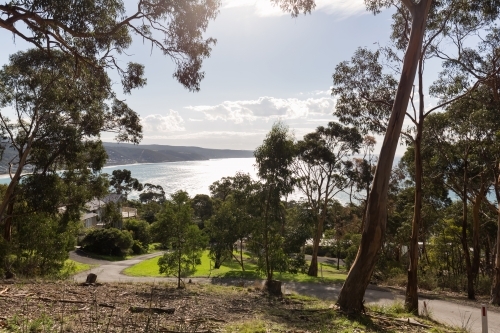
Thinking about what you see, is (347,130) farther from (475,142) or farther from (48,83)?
(48,83)

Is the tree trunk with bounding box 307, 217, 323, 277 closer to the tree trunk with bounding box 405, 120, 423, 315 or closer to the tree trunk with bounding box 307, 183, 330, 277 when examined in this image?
the tree trunk with bounding box 307, 183, 330, 277

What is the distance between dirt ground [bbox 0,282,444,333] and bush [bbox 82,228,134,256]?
98.3 feet

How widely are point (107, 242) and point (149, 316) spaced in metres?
34.2

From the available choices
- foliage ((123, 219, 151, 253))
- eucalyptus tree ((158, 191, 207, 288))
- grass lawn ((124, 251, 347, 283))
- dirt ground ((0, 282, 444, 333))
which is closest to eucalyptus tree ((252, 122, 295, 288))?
eucalyptus tree ((158, 191, 207, 288))

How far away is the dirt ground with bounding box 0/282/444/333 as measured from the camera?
197 inches

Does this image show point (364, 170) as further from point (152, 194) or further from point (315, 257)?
point (152, 194)

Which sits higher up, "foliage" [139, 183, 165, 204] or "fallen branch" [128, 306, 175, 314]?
"foliage" [139, 183, 165, 204]

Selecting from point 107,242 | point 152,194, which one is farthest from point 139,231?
point 152,194

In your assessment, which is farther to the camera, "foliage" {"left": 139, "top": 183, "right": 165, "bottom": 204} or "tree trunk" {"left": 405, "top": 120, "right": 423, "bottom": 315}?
"foliage" {"left": 139, "top": 183, "right": 165, "bottom": 204}

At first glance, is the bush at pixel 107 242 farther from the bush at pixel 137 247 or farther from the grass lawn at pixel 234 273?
the grass lawn at pixel 234 273

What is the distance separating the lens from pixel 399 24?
1245 centimetres

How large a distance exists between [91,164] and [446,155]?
15.5 metres

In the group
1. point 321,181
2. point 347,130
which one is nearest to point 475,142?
point 347,130

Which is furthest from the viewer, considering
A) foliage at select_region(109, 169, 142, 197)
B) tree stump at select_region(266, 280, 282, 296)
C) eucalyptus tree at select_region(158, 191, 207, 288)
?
foliage at select_region(109, 169, 142, 197)
